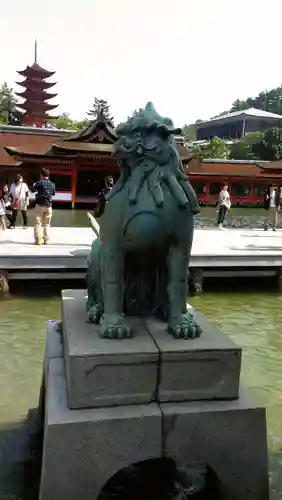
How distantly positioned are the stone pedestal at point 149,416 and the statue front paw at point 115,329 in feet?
0.14

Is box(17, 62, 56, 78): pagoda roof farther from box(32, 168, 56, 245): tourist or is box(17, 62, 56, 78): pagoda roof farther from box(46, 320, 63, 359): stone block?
box(46, 320, 63, 359): stone block

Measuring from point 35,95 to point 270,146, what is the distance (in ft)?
61.4

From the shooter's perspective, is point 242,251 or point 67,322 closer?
point 67,322

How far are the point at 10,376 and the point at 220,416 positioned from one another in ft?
7.46

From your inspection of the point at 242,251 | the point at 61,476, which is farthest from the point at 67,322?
the point at 242,251

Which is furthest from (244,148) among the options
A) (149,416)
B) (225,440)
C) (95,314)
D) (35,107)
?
(149,416)

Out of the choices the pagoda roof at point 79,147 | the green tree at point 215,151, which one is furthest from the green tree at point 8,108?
the pagoda roof at point 79,147

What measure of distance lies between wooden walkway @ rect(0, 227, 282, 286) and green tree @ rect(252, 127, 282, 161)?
1240 inches

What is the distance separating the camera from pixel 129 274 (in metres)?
2.52

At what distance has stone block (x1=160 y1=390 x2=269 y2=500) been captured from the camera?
2119 millimetres

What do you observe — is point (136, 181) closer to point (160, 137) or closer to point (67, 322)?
point (160, 137)

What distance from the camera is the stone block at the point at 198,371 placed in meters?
2.14

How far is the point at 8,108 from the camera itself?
49312mm

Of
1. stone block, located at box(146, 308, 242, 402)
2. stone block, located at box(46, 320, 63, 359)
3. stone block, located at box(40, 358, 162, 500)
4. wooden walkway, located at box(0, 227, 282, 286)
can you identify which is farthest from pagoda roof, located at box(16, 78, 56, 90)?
stone block, located at box(40, 358, 162, 500)
